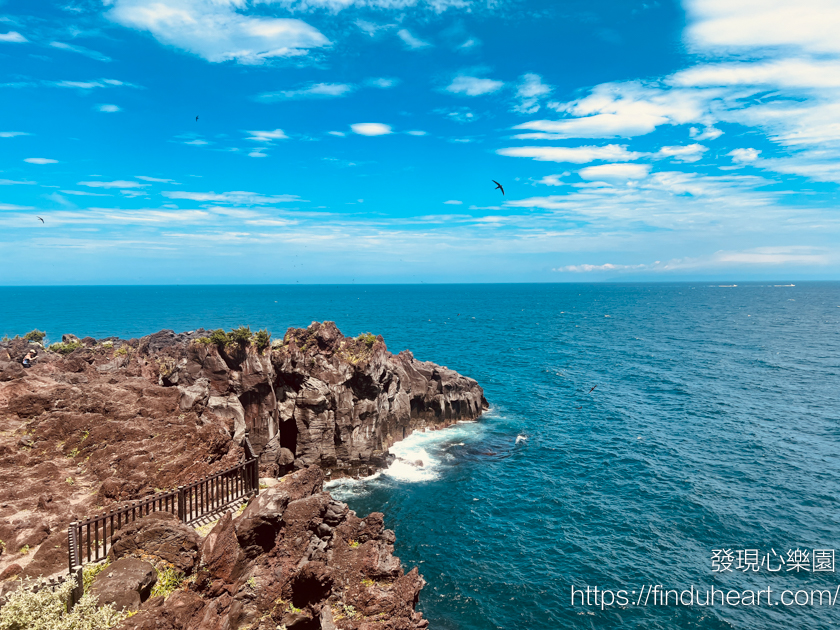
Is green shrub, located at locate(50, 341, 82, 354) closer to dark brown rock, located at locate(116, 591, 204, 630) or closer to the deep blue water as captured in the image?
the deep blue water

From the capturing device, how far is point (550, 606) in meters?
28.8

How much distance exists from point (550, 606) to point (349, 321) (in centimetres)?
16103

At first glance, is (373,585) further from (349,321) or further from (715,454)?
(349,321)

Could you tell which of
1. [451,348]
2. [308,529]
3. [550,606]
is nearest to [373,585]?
[308,529]

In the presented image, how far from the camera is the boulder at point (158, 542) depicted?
1541 cm

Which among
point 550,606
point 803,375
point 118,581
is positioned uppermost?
point 118,581

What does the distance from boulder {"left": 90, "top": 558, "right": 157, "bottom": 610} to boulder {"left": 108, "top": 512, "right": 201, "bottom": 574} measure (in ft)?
1.96

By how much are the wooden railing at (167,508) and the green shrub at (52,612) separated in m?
0.76

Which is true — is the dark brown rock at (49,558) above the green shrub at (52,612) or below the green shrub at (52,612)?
below

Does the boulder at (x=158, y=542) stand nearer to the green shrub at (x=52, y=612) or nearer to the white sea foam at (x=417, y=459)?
the green shrub at (x=52, y=612)

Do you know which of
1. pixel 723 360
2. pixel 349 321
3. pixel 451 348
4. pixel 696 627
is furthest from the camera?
pixel 349 321

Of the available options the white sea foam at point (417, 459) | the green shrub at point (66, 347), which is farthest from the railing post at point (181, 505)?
the green shrub at point (66, 347)

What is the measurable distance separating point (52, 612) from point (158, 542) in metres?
3.64

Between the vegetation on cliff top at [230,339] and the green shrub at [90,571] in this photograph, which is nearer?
the green shrub at [90,571]
